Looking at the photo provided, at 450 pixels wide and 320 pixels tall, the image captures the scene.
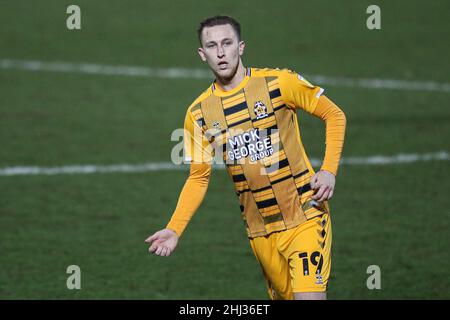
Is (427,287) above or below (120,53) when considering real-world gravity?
below

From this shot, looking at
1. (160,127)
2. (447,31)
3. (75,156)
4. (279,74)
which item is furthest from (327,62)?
(279,74)

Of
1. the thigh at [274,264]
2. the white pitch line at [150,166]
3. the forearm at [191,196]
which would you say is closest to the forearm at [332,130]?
the thigh at [274,264]

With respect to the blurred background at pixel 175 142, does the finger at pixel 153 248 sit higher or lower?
lower

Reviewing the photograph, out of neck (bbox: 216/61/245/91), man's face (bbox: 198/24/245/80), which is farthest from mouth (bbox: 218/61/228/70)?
neck (bbox: 216/61/245/91)

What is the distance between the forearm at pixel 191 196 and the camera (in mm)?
7789

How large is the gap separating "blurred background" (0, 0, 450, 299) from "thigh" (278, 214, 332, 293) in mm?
2202

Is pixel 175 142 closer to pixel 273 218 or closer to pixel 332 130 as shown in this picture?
pixel 273 218

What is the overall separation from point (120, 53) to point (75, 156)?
7.08 meters

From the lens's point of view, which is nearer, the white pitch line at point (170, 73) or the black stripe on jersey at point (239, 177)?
the black stripe on jersey at point (239, 177)

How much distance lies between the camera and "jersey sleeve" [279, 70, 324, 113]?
25.6 feet

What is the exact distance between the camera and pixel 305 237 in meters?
7.85

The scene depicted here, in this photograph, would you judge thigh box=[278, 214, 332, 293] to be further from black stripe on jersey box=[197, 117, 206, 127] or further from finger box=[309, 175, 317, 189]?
black stripe on jersey box=[197, 117, 206, 127]

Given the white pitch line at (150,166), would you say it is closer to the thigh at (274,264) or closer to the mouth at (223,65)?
the thigh at (274,264)

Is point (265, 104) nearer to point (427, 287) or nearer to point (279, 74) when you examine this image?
point (279, 74)
